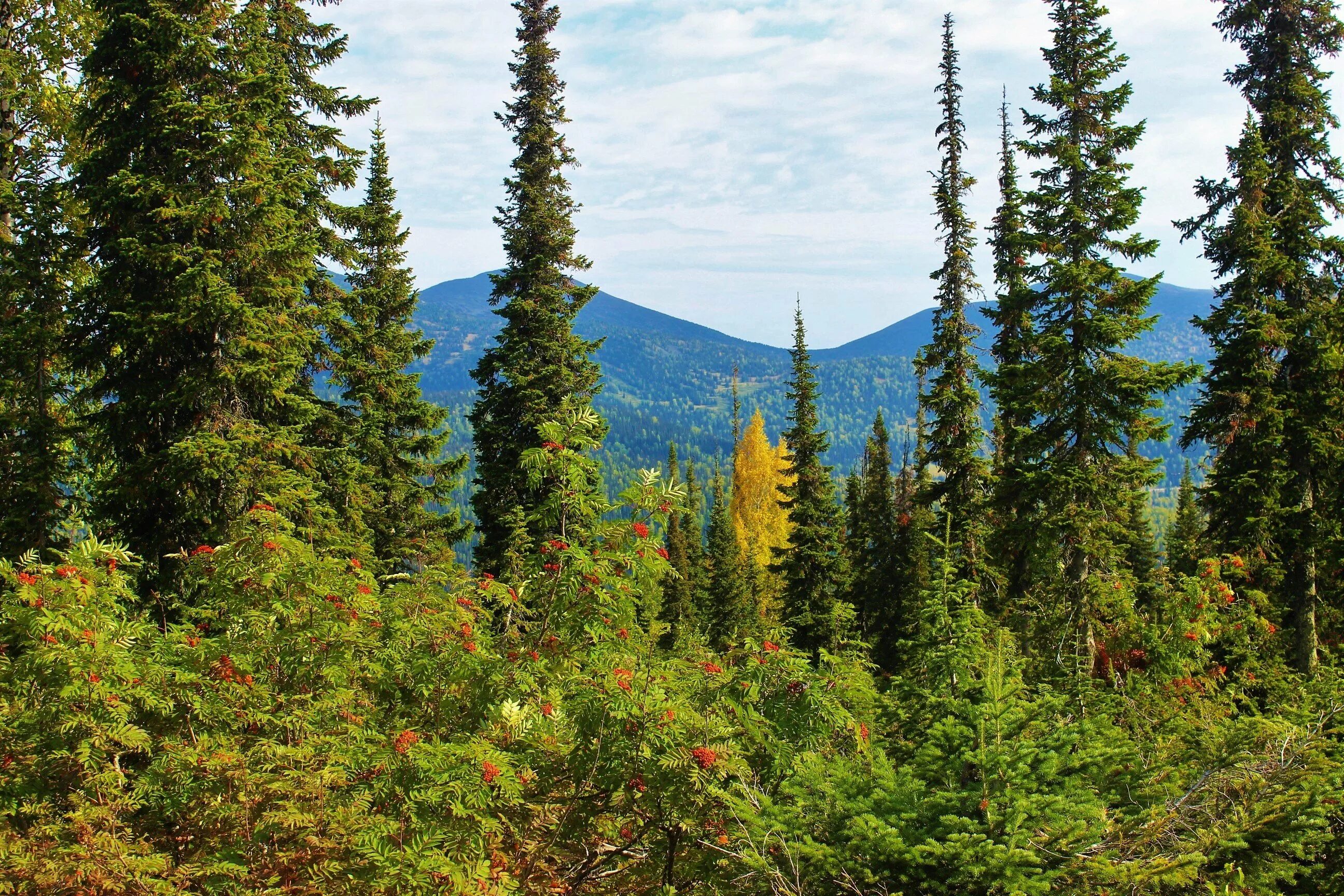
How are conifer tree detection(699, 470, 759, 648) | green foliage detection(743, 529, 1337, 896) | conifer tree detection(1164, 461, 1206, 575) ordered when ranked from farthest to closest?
conifer tree detection(699, 470, 759, 648), conifer tree detection(1164, 461, 1206, 575), green foliage detection(743, 529, 1337, 896)

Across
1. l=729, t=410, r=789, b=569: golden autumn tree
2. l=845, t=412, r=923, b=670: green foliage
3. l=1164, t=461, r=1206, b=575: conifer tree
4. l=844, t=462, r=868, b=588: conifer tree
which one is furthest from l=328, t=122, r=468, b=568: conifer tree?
l=729, t=410, r=789, b=569: golden autumn tree

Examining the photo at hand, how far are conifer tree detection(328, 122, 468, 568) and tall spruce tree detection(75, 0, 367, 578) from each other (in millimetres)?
7702

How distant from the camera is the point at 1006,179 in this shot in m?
24.3

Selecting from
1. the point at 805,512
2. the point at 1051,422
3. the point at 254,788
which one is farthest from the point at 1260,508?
the point at 254,788

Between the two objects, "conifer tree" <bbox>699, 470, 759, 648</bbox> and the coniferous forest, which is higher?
the coniferous forest

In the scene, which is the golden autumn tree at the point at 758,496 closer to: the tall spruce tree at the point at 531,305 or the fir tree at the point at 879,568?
the fir tree at the point at 879,568

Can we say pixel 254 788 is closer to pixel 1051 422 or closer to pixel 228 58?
pixel 228 58

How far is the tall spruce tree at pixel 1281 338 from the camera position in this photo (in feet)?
47.8

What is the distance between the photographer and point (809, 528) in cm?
2591

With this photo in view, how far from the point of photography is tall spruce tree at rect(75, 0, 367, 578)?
32.6 ft

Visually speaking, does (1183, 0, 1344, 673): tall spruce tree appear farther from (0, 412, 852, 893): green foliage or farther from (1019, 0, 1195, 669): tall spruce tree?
(0, 412, 852, 893): green foliage

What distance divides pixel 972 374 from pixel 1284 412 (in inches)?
242

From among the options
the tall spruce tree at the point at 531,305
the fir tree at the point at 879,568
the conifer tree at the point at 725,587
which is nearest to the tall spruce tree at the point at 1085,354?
the tall spruce tree at the point at 531,305

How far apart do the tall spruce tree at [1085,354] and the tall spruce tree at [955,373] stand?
11.6 ft
